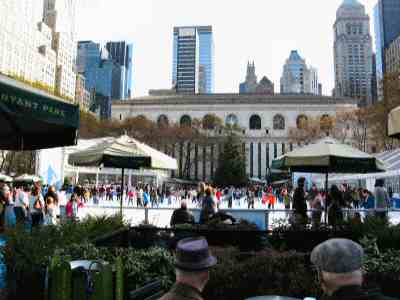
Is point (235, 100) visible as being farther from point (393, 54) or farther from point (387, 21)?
point (387, 21)

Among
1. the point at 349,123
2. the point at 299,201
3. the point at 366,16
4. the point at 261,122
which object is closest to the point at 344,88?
the point at 366,16

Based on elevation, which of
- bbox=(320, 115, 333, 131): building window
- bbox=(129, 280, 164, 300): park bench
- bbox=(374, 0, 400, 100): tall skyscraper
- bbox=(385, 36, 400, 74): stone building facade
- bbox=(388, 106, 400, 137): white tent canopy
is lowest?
bbox=(129, 280, 164, 300): park bench

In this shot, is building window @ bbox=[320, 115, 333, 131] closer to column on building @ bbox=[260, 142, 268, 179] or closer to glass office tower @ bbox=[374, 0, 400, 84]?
column on building @ bbox=[260, 142, 268, 179]

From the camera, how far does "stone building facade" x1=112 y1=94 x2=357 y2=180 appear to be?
3406 inches

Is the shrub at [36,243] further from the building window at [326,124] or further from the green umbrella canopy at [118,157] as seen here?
the building window at [326,124]

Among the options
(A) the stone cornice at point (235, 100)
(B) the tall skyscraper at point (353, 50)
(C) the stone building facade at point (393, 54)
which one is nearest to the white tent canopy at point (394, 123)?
(C) the stone building facade at point (393, 54)

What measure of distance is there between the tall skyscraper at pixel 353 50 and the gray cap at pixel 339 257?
165950mm

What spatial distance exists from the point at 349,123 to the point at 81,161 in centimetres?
4680

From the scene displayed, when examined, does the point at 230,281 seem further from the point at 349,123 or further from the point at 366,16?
the point at 366,16

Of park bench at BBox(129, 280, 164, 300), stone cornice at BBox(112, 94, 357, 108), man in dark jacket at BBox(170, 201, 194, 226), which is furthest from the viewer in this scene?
stone cornice at BBox(112, 94, 357, 108)

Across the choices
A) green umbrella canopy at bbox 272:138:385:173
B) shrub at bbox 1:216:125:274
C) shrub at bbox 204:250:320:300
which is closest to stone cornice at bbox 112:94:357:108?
green umbrella canopy at bbox 272:138:385:173

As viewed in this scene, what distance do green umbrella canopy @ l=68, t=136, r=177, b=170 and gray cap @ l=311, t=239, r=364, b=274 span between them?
6293 mm

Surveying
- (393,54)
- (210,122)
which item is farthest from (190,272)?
(393,54)

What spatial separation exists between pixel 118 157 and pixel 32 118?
14.4ft
